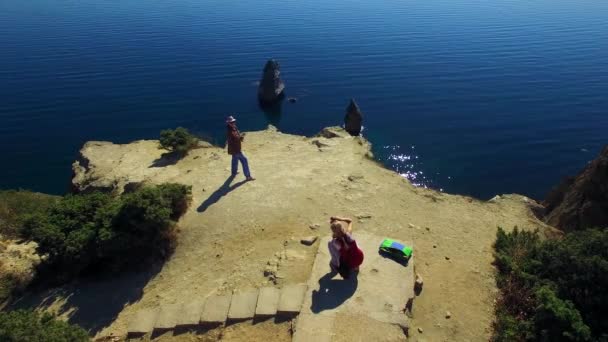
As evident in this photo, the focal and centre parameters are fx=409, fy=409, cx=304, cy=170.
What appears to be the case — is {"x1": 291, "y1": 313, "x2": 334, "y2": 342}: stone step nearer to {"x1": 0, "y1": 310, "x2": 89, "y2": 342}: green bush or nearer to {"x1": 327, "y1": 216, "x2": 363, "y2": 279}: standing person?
{"x1": 327, "y1": 216, "x2": 363, "y2": 279}: standing person

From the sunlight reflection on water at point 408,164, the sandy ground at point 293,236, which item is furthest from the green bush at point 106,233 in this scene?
the sunlight reflection on water at point 408,164

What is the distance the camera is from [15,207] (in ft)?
73.2

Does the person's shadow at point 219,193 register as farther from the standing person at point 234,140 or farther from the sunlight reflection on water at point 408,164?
the sunlight reflection on water at point 408,164

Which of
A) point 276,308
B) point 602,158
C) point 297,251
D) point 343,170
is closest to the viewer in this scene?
point 276,308

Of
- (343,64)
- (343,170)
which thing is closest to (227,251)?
(343,170)

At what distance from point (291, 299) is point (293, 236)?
386cm

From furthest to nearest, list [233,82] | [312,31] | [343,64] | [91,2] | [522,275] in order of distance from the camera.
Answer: [91,2]
[312,31]
[343,64]
[233,82]
[522,275]

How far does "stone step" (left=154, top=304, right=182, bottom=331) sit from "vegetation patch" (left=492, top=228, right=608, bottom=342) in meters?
9.49

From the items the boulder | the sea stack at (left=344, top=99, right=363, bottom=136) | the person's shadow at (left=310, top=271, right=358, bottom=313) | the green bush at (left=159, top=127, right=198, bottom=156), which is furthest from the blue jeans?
the sea stack at (left=344, top=99, right=363, bottom=136)

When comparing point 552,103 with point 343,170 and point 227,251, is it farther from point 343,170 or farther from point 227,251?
point 227,251

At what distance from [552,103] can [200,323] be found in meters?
51.0

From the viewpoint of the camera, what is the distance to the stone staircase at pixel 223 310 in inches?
470

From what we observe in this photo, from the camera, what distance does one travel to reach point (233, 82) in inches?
2317

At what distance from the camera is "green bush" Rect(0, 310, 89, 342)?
9625 mm
